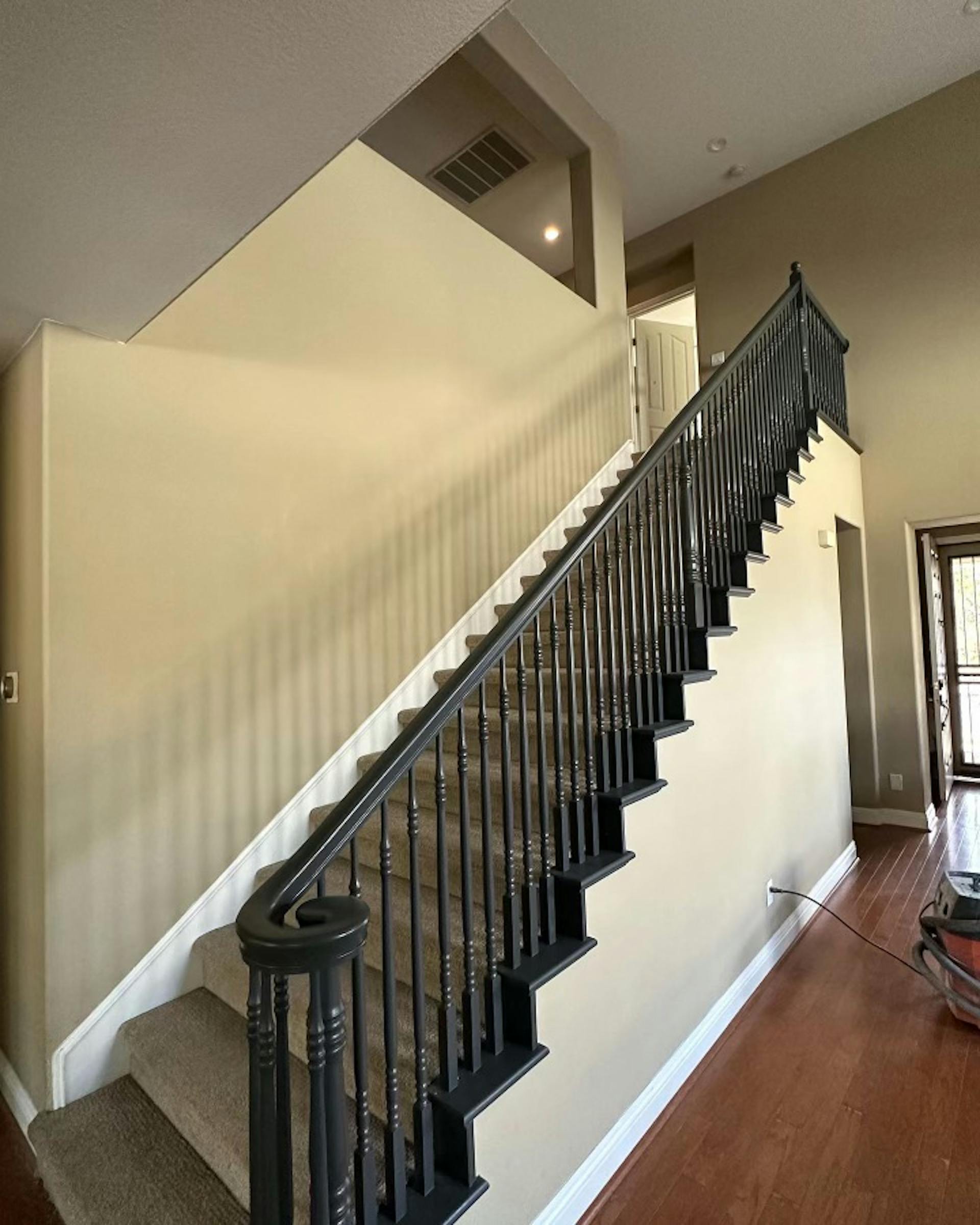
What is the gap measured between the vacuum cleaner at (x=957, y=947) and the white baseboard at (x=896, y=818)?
2400 mm

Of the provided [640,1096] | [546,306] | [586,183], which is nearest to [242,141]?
[640,1096]

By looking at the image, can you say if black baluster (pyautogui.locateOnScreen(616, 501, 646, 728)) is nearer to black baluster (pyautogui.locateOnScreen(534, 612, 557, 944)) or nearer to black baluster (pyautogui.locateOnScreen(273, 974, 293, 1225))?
black baluster (pyautogui.locateOnScreen(534, 612, 557, 944))

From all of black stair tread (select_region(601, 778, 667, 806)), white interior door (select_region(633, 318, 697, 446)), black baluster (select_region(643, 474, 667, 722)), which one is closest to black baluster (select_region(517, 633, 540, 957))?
black stair tread (select_region(601, 778, 667, 806))

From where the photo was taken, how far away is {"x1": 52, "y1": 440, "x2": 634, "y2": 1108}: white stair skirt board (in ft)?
6.77

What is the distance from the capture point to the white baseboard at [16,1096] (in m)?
2.10

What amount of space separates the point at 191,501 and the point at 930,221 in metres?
5.69

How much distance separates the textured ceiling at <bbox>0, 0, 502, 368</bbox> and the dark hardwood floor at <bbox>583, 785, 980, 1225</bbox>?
9.01ft

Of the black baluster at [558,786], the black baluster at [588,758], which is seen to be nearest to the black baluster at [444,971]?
the black baluster at [558,786]

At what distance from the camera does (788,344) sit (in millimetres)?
3916

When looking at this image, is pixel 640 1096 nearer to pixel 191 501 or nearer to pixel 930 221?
pixel 191 501

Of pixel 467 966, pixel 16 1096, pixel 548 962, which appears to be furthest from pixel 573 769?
pixel 16 1096

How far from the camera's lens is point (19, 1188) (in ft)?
6.18

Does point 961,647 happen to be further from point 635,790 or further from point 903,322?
point 635,790

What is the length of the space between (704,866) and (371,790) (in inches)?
66.0
